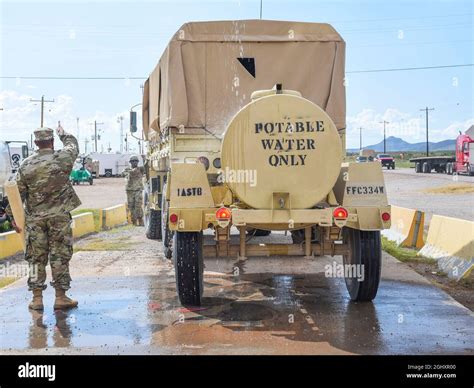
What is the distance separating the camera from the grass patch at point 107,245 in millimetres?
11867

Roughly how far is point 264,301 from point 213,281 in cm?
139

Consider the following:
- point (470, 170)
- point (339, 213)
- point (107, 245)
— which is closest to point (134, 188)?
point (107, 245)

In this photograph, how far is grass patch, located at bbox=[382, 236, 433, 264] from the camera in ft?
33.5

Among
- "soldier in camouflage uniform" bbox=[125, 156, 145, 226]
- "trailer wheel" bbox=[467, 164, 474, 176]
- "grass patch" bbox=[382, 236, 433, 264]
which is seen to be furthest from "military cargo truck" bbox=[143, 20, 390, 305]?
"trailer wheel" bbox=[467, 164, 474, 176]

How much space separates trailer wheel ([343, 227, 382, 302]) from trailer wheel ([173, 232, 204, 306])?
167 cm

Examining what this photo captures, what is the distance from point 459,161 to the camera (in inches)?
Answer: 1590

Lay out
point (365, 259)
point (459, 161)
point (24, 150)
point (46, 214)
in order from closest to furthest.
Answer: point (365, 259)
point (46, 214)
point (24, 150)
point (459, 161)

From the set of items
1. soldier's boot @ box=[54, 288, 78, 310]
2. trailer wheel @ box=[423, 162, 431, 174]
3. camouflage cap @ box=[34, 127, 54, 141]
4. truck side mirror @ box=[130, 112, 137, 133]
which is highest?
truck side mirror @ box=[130, 112, 137, 133]

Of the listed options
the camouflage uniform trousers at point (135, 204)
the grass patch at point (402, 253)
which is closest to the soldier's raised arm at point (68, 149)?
the grass patch at point (402, 253)

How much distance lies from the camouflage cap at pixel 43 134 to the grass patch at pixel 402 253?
5964 millimetres

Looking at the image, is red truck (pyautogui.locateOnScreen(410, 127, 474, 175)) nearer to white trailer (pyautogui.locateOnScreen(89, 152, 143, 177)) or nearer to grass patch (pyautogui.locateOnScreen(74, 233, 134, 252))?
white trailer (pyautogui.locateOnScreen(89, 152, 143, 177))

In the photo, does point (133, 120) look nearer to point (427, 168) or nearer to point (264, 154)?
point (264, 154)

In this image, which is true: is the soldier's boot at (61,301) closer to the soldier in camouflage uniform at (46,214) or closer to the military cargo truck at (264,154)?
the soldier in camouflage uniform at (46,214)

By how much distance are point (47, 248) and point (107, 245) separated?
5340mm
